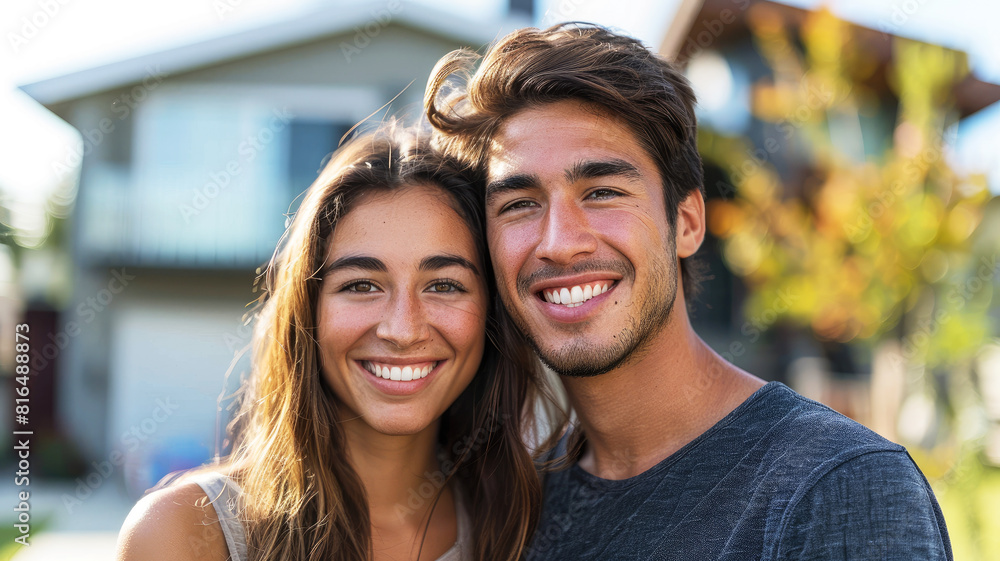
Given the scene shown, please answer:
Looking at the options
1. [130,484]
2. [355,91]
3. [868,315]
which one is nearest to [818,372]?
[868,315]

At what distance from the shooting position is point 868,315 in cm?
536

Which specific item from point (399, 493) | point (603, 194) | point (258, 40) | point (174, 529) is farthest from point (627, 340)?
point (258, 40)

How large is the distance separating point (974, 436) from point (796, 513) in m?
4.80

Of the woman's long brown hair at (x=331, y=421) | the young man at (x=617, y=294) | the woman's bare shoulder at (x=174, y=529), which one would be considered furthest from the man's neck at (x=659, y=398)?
the woman's bare shoulder at (x=174, y=529)

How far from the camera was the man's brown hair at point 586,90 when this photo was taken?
2.35 metres

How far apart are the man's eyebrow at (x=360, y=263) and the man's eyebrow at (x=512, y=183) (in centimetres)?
43

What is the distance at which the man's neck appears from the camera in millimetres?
2246

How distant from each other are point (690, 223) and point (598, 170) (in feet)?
1.62

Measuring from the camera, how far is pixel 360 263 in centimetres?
231

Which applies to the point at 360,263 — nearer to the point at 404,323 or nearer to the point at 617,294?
the point at 404,323

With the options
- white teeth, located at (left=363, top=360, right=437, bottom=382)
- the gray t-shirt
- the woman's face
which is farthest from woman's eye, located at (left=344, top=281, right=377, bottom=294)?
the gray t-shirt

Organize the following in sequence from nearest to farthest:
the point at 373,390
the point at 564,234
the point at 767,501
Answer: the point at 767,501 → the point at 564,234 → the point at 373,390

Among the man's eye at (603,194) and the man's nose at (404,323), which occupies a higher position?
the man's eye at (603,194)

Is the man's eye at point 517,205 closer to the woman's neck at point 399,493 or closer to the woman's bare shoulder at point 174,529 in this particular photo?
the woman's neck at point 399,493
